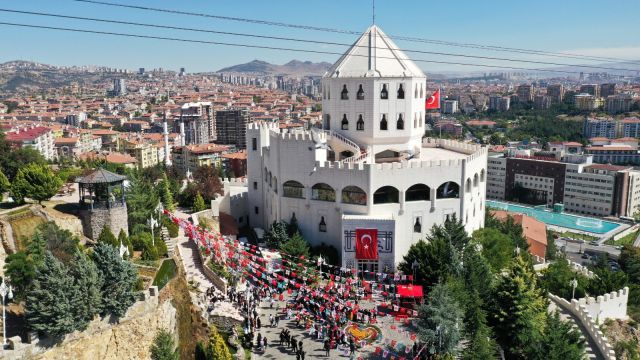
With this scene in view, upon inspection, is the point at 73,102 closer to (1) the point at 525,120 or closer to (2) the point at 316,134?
(1) the point at 525,120

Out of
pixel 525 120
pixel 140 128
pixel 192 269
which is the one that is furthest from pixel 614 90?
pixel 192 269

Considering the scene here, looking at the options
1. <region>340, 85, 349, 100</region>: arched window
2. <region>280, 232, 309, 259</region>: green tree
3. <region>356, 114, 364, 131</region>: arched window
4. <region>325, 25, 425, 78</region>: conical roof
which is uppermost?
<region>325, 25, 425, 78</region>: conical roof

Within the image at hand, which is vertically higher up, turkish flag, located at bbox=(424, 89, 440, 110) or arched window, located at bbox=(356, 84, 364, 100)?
arched window, located at bbox=(356, 84, 364, 100)

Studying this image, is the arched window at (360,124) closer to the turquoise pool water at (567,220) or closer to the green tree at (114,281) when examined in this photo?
the green tree at (114,281)

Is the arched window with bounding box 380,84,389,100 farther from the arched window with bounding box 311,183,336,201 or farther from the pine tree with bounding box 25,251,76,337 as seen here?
the pine tree with bounding box 25,251,76,337

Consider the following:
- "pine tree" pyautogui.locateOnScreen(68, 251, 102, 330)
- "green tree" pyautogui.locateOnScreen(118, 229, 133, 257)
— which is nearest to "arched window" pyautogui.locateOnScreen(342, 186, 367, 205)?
"green tree" pyautogui.locateOnScreen(118, 229, 133, 257)

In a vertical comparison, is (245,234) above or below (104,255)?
below

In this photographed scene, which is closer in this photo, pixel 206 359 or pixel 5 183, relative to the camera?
pixel 206 359
